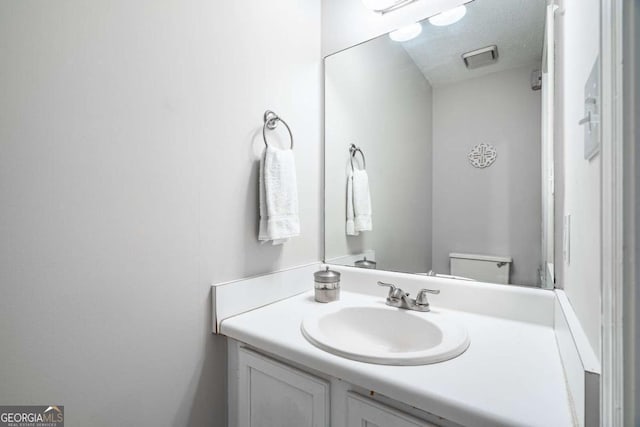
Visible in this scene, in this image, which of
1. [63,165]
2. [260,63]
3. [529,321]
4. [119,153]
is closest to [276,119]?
[260,63]

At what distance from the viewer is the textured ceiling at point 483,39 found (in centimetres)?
106

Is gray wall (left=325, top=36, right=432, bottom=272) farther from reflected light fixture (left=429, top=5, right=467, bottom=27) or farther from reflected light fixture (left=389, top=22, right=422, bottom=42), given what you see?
reflected light fixture (left=429, top=5, right=467, bottom=27)

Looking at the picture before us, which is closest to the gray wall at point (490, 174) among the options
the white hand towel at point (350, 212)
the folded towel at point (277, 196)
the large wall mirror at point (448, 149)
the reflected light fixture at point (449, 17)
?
the large wall mirror at point (448, 149)

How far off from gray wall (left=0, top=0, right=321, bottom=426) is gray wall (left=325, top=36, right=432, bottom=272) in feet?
1.39

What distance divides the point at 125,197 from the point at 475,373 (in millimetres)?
987

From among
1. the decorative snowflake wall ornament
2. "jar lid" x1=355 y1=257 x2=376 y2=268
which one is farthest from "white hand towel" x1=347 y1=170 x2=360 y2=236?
the decorative snowflake wall ornament

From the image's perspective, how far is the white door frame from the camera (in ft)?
1.13

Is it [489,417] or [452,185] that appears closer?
[489,417]

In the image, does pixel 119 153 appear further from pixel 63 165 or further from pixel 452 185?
pixel 452 185

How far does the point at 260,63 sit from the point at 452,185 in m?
0.90

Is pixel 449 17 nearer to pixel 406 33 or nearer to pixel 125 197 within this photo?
pixel 406 33

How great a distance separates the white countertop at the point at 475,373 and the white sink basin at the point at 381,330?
0.11ft

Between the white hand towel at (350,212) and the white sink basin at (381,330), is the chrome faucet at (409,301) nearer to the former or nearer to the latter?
the white sink basin at (381,330)

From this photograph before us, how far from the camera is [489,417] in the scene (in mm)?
573
